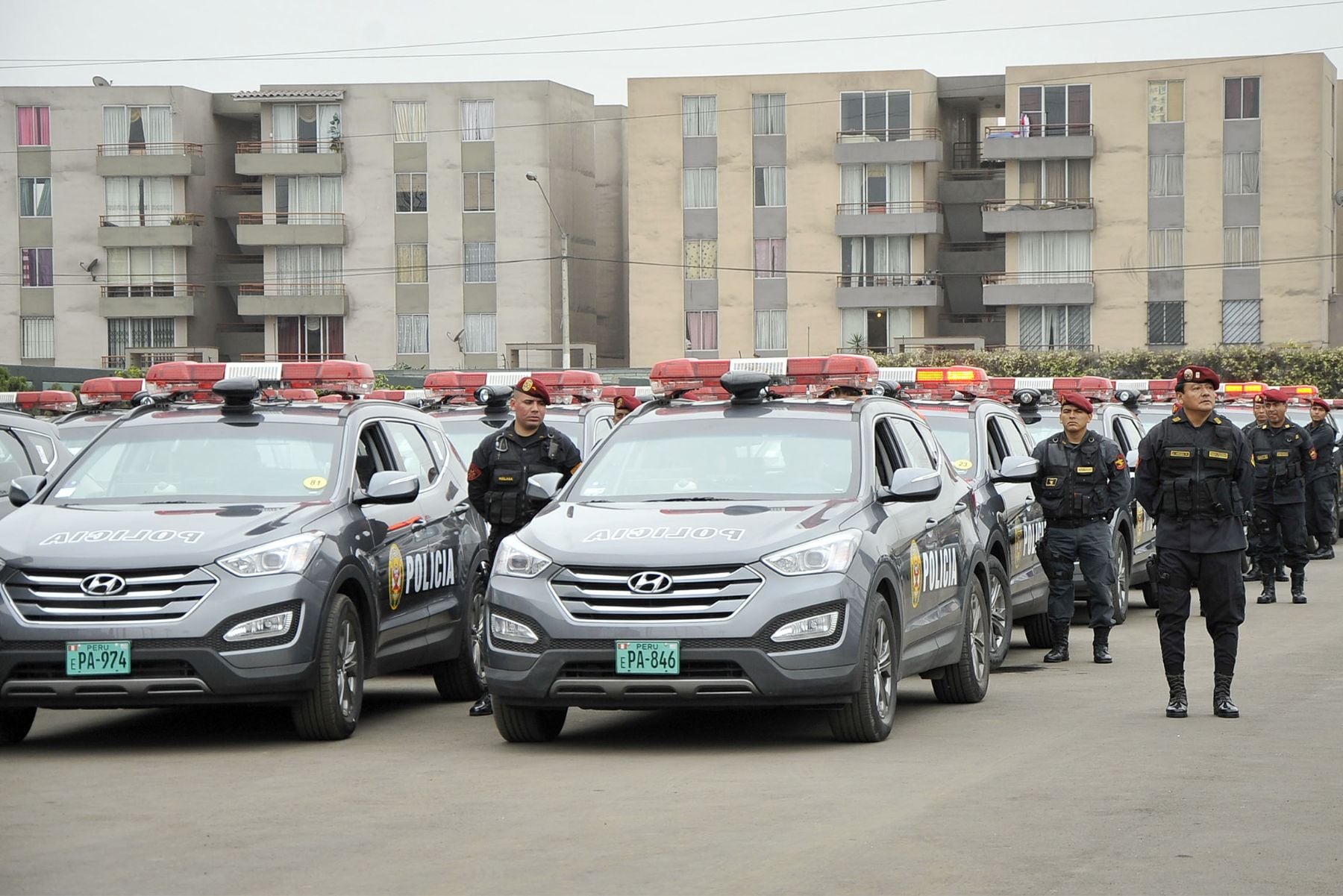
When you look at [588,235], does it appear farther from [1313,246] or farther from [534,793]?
[534,793]

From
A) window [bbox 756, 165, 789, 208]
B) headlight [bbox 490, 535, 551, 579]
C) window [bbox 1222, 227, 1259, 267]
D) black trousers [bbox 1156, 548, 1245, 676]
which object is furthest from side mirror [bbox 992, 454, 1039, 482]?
window [bbox 756, 165, 789, 208]

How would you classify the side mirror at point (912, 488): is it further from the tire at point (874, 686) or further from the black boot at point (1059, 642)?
the black boot at point (1059, 642)

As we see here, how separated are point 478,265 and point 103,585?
65.2 m

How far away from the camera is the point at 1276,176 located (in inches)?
2680

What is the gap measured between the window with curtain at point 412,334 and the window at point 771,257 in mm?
12628

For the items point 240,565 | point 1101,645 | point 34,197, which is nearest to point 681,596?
point 240,565

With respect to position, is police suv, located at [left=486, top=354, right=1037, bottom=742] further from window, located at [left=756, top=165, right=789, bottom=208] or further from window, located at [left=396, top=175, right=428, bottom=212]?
window, located at [left=396, top=175, right=428, bottom=212]

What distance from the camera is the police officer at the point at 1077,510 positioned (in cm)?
1498

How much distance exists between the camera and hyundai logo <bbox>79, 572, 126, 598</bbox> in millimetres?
9836

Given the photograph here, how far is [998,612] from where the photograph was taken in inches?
534

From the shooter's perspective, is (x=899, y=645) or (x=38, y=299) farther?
(x=38, y=299)

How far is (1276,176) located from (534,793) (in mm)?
63763

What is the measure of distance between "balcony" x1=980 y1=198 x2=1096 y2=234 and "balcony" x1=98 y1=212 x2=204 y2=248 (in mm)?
29258

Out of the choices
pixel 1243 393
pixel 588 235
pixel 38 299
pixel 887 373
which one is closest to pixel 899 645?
pixel 887 373
